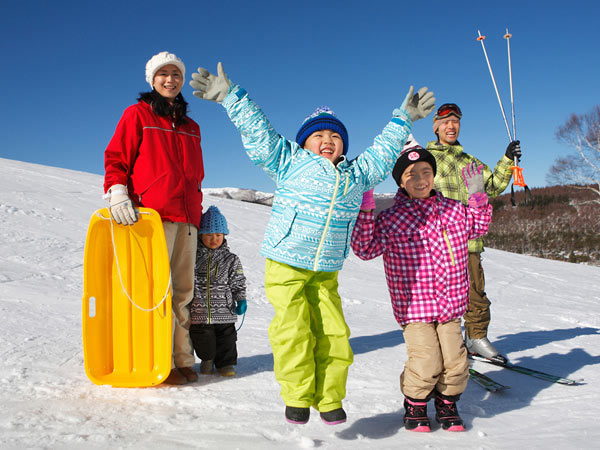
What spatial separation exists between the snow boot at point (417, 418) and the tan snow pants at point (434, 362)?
32 mm

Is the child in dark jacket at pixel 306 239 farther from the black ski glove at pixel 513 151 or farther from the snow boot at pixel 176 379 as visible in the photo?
the black ski glove at pixel 513 151

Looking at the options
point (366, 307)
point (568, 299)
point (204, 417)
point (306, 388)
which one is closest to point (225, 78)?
point (306, 388)

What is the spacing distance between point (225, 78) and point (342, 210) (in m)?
0.81

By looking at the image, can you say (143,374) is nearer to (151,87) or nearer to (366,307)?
(151,87)

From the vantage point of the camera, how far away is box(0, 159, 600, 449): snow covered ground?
6.55 feet

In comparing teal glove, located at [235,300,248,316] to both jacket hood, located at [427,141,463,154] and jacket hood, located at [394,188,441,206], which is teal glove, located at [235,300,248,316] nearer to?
jacket hood, located at [394,188,441,206]

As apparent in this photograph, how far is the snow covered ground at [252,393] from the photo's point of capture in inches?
78.6

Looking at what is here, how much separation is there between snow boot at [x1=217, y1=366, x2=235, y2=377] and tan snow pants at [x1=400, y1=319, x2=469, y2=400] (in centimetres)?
121

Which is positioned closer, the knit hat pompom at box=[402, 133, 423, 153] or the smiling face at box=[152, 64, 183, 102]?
the knit hat pompom at box=[402, 133, 423, 153]

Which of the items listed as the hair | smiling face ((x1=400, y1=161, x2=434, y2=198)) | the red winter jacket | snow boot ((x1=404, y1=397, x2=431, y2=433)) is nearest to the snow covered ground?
snow boot ((x1=404, y1=397, x2=431, y2=433))

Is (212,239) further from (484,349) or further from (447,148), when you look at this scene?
(484,349)

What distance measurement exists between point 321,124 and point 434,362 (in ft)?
4.22

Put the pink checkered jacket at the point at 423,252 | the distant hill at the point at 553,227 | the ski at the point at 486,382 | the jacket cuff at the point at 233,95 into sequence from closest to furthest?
the jacket cuff at the point at 233,95 < the pink checkered jacket at the point at 423,252 < the ski at the point at 486,382 < the distant hill at the point at 553,227

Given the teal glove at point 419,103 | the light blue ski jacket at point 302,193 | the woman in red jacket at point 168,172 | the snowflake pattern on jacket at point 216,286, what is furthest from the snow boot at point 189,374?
the teal glove at point 419,103
